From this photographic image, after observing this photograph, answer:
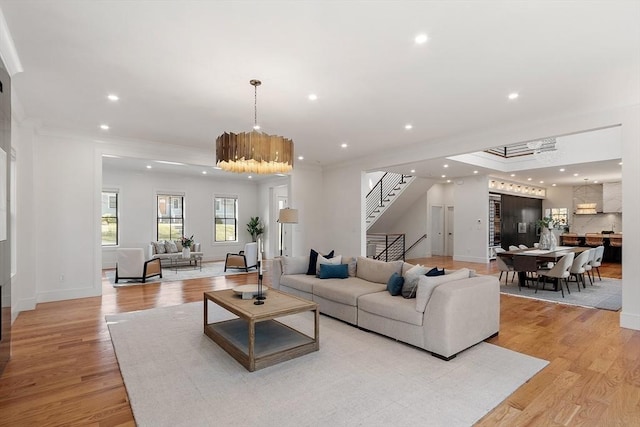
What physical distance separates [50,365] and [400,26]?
4.56 metres

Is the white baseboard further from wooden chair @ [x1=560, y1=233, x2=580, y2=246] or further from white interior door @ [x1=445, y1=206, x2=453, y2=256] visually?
wooden chair @ [x1=560, y1=233, x2=580, y2=246]

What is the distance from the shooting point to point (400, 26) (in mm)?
2740

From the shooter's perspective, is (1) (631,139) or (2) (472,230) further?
(2) (472,230)

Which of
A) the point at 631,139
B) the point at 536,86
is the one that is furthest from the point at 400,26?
the point at 631,139

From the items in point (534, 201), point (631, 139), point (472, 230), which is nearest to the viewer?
point (631, 139)

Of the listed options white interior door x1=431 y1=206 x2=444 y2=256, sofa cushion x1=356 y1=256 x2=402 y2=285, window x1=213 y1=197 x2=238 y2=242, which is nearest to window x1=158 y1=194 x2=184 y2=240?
window x1=213 y1=197 x2=238 y2=242

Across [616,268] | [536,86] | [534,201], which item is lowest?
[616,268]

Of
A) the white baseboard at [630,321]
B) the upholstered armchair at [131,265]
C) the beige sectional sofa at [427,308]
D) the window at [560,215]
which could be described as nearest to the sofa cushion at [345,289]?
the beige sectional sofa at [427,308]

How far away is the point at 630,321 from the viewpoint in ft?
14.1

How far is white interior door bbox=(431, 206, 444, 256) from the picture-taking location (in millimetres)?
12930

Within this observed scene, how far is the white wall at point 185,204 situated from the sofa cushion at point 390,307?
8.69 meters

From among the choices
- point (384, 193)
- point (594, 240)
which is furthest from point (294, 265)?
point (594, 240)

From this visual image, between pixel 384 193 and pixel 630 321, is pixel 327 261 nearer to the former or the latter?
pixel 630 321

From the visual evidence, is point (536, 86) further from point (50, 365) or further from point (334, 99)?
point (50, 365)
